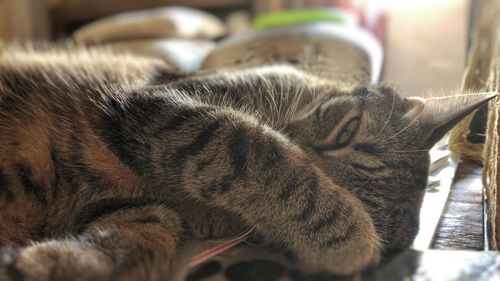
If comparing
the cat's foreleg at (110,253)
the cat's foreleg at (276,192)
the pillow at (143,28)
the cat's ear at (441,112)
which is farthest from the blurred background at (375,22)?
the cat's foreleg at (110,253)

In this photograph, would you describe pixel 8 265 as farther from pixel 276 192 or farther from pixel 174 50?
pixel 174 50

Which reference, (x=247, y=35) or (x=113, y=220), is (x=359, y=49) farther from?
(x=113, y=220)

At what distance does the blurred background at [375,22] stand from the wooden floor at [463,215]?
0.68ft

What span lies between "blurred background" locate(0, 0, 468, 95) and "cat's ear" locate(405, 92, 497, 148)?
145 millimetres

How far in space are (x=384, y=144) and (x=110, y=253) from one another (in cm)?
55

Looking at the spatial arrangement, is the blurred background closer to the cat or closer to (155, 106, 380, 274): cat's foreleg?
the cat

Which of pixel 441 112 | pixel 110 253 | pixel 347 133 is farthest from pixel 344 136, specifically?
pixel 110 253

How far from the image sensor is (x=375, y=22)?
3.06 metres

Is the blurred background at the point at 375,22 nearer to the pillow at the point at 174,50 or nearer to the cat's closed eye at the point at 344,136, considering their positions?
the pillow at the point at 174,50

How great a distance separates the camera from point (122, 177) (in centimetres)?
98

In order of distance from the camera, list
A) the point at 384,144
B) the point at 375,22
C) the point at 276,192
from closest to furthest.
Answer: the point at 276,192 < the point at 384,144 < the point at 375,22

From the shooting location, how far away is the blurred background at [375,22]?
1.81 meters

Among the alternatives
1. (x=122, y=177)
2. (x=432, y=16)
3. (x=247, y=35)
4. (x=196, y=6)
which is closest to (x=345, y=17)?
(x=432, y=16)

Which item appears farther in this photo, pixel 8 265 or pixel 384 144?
pixel 384 144
